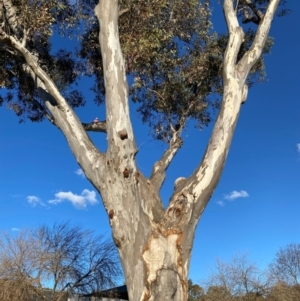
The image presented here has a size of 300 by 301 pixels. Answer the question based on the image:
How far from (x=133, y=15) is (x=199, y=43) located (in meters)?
1.90

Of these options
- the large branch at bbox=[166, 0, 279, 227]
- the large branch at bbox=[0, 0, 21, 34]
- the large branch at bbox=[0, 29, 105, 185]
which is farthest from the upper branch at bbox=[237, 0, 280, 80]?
the large branch at bbox=[0, 0, 21, 34]

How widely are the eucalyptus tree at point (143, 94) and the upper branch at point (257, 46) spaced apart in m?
0.02

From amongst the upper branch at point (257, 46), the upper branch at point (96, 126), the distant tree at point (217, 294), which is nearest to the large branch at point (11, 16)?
the upper branch at point (96, 126)

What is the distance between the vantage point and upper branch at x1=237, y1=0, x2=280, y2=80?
5.88 metres

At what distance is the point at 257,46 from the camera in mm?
6223

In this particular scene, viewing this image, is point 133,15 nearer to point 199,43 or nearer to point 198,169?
point 199,43

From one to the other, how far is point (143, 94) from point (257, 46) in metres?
3.31

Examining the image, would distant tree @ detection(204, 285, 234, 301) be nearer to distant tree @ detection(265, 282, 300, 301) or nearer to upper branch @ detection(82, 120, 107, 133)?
distant tree @ detection(265, 282, 300, 301)

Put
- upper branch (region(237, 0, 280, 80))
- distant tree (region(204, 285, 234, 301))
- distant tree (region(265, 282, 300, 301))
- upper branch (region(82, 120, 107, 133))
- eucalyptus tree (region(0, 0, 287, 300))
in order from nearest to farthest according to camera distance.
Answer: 1. eucalyptus tree (region(0, 0, 287, 300))
2. upper branch (region(237, 0, 280, 80))
3. upper branch (region(82, 120, 107, 133))
4. distant tree (region(265, 282, 300, 301))
5. distant tree (region(204, 285, 234, 301))

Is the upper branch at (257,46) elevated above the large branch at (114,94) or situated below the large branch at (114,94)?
above

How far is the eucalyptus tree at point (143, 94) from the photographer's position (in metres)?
4.24

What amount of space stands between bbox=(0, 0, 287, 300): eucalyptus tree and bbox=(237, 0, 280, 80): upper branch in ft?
0.06

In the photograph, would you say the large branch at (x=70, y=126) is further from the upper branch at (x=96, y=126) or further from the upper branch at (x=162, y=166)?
the upper branch at (x=96, y=126)

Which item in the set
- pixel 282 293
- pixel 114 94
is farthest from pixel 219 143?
pixel 282 293
